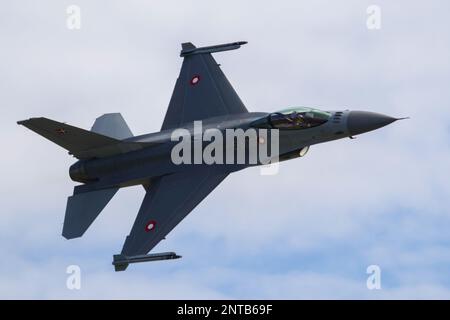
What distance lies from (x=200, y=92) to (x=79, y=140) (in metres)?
3.97

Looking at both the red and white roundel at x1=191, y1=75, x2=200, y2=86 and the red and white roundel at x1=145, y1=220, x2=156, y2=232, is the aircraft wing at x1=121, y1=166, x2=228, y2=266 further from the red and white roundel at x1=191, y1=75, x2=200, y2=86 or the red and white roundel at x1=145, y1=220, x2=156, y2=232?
the red and white roundel at x1=191, y1=75, x2=200, y2=86

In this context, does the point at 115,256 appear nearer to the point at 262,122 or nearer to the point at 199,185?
the point at 199,185

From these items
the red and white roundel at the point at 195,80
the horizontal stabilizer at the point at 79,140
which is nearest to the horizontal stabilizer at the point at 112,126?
the horizontal stabilizer at the point at 79,140

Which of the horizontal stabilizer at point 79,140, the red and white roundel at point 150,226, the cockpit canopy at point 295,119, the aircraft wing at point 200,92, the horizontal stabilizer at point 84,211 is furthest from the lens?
the aircraft wing at point 200,92

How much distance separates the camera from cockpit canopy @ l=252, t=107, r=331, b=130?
3934cm

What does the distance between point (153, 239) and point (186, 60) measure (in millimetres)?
6313

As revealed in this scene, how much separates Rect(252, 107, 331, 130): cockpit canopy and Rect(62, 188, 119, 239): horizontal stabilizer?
5.13 meters

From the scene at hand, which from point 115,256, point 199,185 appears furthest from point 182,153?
point 115,256

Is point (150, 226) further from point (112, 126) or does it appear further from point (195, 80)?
point (195, 80)

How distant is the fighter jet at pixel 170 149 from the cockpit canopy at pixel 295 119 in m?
0.03

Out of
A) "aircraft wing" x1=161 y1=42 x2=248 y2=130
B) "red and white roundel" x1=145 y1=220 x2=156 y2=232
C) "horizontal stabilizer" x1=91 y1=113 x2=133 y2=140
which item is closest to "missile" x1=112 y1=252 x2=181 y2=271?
"red and white roundel" x1=145 y1=220 x2=156 y2=232

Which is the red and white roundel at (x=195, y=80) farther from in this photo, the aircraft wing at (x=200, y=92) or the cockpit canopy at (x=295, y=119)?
the cockpit canopy at (x=295, y=119)

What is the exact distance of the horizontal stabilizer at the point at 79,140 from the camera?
40844 millimetres

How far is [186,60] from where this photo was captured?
43.3m
